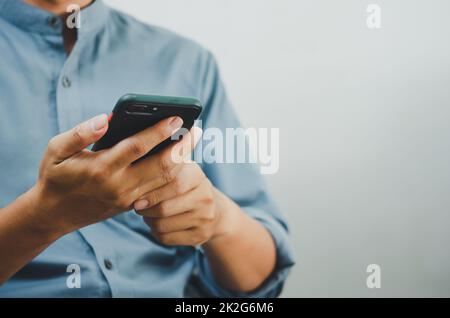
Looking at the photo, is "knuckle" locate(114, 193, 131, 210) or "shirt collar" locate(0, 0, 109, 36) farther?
"shirt collar" locate(0, 0, 109, 36)

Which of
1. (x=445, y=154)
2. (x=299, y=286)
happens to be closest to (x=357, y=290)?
(x=299, y=286)

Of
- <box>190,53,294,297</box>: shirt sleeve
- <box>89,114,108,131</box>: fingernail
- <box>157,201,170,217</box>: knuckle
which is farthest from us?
<box>190,53,294,297</box>: shirt sleeve

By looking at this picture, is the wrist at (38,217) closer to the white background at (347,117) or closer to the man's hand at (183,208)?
the man's hand at (183,208)

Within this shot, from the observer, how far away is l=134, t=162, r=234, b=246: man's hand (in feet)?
1.62

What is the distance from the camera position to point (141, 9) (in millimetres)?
735

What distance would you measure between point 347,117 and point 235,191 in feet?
0.66

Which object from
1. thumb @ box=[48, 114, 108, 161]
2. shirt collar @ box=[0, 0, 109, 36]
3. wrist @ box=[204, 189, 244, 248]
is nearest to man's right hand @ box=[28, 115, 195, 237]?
thumb @ box=[48, 114, 108, 161]

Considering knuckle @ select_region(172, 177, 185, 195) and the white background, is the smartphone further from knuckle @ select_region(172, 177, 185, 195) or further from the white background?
the white background

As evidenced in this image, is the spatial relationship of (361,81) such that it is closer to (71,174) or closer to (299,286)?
(299,286)

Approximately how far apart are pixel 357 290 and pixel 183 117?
0.42 metres

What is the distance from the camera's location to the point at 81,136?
40 cm

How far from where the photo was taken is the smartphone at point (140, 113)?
15.8 inches

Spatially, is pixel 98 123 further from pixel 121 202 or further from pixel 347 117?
pixel 347 117
